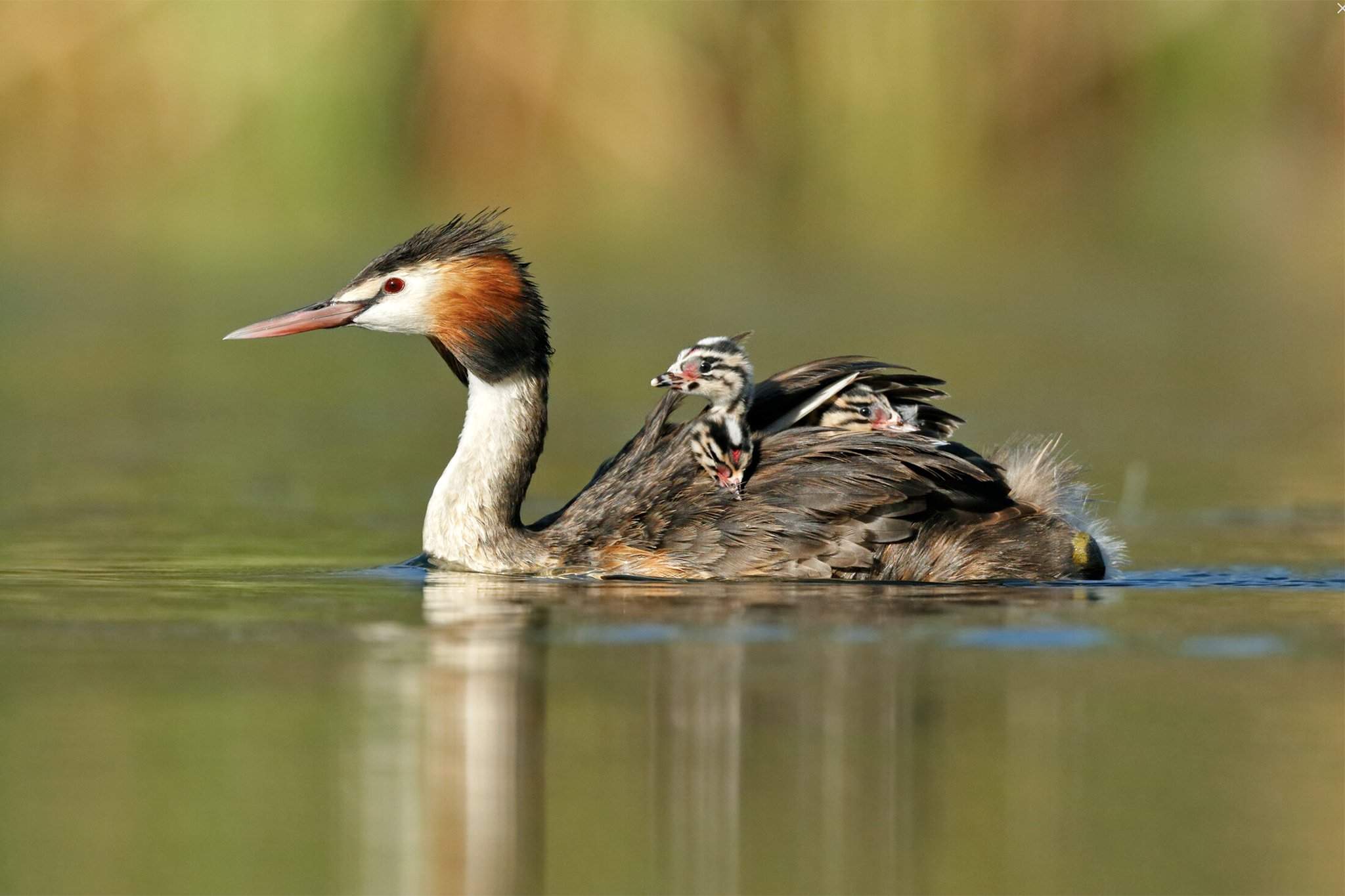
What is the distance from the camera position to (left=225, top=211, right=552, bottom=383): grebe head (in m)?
9.35

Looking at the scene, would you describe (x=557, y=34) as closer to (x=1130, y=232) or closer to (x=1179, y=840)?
(x=1130, y=232)

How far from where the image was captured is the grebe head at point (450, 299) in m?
9.35

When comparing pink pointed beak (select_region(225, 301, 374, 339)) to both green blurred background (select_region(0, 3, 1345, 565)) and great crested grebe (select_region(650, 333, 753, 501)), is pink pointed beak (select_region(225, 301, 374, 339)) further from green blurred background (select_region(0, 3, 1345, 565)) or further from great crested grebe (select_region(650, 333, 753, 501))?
great crested grebe (select_region(650, 333, 753, 501))

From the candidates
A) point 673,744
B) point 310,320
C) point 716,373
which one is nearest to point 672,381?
point 716,373

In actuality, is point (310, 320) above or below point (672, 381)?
above

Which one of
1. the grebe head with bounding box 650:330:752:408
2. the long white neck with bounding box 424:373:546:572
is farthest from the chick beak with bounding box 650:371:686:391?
the long white neck with bounding box 424:373:546:572

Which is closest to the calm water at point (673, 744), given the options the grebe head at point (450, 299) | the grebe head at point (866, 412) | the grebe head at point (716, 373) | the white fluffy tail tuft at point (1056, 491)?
the white fluffy tail tuft at point (1056, 491)

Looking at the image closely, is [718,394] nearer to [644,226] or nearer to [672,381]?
[672,381]

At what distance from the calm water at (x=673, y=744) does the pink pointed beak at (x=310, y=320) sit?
1423 mm

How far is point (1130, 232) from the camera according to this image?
24219 mm

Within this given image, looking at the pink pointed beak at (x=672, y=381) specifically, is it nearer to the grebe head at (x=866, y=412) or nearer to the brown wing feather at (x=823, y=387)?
the brown wing feather at (x=823, y=387)

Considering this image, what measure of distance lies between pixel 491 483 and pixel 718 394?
3.31ft

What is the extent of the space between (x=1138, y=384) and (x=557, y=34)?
9.04 meters

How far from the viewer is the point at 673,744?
6.02 m
